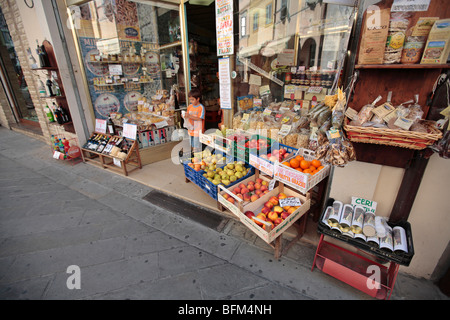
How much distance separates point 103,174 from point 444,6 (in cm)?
581

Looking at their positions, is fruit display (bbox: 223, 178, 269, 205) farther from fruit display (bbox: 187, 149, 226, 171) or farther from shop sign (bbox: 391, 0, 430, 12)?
shop sign (bbox: 391, 0, 430, 12)

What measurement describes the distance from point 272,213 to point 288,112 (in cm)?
197

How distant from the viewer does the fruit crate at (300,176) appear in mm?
2289

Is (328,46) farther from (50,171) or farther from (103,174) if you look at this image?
(50,171)

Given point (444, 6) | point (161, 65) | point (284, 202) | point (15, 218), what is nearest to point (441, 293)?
point (284, 202)

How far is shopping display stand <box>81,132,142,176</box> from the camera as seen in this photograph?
15.3ft

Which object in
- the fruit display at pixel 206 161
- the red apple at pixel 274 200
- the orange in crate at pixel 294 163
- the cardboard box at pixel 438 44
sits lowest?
the red apple at pixel 274 200

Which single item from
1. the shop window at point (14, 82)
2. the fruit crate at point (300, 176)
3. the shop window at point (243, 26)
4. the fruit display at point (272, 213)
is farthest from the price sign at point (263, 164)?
the shop window at point (14, 82)

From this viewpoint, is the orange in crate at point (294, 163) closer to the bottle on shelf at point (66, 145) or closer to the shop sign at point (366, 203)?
the shop sign at point (366, 203)

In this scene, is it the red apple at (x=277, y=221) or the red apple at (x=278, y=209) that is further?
the red apple at (x=278, y=209)

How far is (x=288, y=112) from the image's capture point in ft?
12.0

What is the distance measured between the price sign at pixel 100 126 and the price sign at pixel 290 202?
15.4 ft

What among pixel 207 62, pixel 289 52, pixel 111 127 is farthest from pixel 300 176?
pixel 207 62

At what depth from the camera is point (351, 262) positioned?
2.42 m
